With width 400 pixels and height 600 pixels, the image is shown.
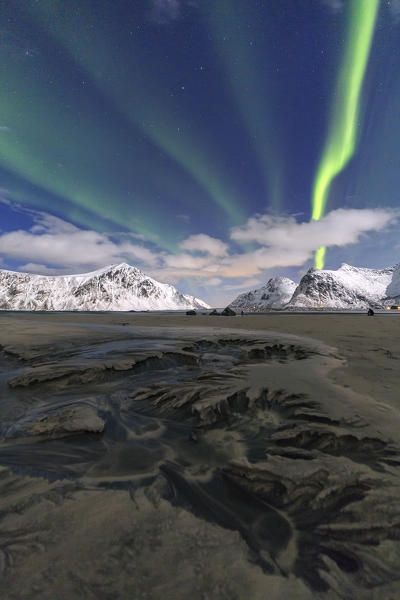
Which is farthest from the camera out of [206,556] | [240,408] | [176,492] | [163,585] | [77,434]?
[240,408]

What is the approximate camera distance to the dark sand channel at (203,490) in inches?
37.9

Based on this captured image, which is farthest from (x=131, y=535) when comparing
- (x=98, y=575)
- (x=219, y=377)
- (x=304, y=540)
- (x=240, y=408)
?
(x=219, y=377)

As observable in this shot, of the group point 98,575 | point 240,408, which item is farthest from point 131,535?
point 240,408

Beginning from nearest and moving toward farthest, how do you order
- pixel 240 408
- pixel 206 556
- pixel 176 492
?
pixel 206 556 → pixel 176 492 → pixel 240 408

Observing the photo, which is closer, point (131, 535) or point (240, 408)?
point (131, 535)

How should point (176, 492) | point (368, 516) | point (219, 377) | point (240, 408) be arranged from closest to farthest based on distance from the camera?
point (368, 516) → point (176, 492) → point (240, 408) → point (219, 377)

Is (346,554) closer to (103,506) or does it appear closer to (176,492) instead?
(176,492)

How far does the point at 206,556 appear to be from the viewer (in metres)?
1.04

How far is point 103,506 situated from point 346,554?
1.23 meters

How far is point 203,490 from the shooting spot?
1503mm

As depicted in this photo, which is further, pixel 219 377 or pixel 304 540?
pixel 219 377

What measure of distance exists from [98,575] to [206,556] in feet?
1.48

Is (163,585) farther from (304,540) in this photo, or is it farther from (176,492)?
(304,540)

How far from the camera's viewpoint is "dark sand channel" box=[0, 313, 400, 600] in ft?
3.16
